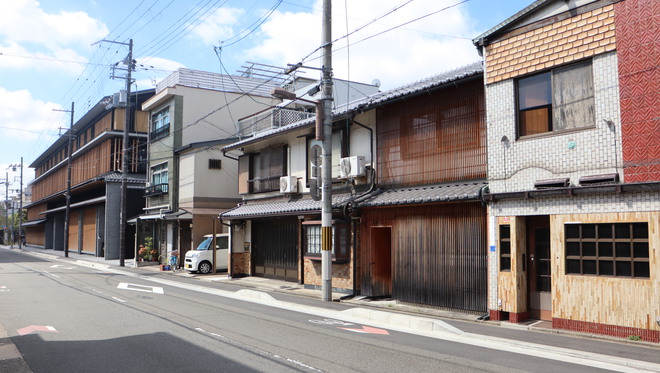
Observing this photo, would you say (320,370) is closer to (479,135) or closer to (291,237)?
(479,135)

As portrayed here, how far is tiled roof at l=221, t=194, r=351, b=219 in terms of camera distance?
1806 cm

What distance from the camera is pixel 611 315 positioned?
992 centimetres

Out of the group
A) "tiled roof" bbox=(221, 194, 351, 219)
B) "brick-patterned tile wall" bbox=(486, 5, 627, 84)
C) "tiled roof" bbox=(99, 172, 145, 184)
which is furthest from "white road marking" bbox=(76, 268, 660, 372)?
"tiled roof" bbox=(99, 172, 145, 184)

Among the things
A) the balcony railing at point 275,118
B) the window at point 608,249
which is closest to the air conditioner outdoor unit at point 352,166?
the window at point 608,249

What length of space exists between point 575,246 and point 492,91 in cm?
417

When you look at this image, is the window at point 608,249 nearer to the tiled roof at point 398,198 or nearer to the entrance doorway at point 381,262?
the tiled roof at point 398,198

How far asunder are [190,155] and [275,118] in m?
7.17

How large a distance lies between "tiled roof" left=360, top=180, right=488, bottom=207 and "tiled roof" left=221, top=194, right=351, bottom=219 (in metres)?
1.80

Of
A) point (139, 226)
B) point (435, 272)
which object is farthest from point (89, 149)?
point (435, 272)

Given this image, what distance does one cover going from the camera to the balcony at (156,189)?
32606mm

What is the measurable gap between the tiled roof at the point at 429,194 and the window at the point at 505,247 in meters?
1.01

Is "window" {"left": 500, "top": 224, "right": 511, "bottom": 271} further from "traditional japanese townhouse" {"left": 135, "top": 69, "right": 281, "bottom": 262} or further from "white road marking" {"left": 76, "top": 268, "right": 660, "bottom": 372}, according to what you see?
"traditional japanese townhouse" {"left": 135, "top": 69, "right": 281, "bottom": 262}

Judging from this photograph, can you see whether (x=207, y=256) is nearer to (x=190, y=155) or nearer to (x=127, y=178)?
(x=190, y=155)

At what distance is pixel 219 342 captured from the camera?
29.7 ft
